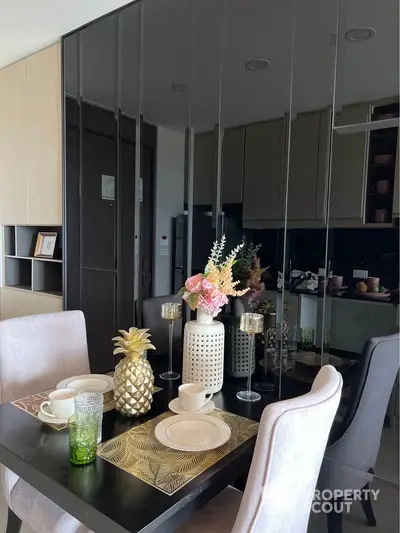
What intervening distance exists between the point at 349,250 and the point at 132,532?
47.9 inches

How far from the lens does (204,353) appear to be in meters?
1.49

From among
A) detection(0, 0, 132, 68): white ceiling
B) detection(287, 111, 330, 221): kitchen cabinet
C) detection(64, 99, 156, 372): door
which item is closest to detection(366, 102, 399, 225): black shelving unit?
detection(287, 111, 330, 221): kitchen cabinet

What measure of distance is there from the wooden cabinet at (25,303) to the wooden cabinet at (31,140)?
1.95ft

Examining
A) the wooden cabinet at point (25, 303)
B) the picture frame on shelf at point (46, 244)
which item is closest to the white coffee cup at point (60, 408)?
the wooden cabinet at point (25, 303)

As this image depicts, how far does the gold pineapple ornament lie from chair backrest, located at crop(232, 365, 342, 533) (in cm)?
49

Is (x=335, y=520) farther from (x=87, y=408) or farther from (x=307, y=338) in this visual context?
(x=87, y=408)

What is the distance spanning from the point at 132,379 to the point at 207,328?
1.24 ft

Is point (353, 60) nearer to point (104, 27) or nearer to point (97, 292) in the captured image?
point (104, 27)

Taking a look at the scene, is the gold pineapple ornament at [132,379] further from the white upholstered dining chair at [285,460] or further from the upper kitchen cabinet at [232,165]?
the upper kitchen cabinet at [232,165]

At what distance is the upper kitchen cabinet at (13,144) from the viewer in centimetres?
311

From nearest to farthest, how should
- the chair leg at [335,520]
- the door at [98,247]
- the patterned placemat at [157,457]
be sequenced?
the patterned placemat at [157,457]
the chair leg at [335,520]
the door at [98,247]

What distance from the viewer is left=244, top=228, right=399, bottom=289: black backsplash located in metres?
1.43

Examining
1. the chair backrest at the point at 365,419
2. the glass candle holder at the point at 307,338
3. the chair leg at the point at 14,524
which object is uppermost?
the glass candle holder at the point at 307,338

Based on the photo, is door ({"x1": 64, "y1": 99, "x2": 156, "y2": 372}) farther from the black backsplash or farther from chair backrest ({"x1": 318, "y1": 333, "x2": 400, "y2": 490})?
chair backrest ({"x1": 318, "y1": 333, "x2": 400, "y2": 490})
